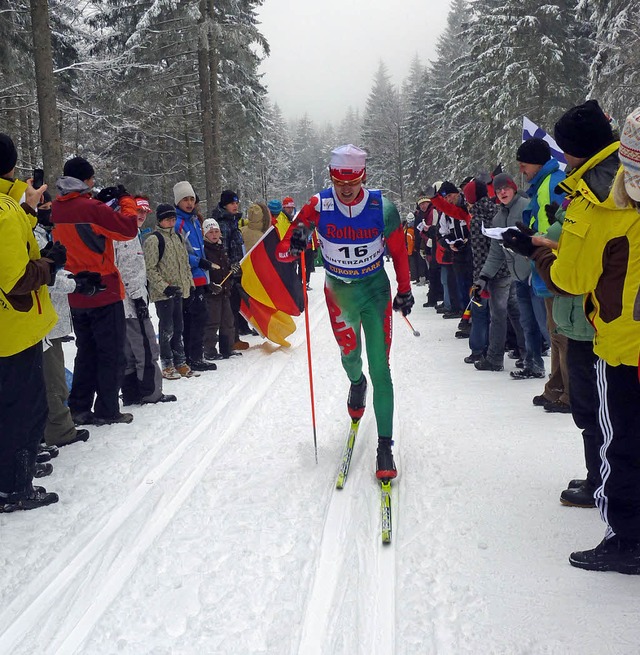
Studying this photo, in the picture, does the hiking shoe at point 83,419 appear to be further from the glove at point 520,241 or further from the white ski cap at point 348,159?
the glove at point 520,241

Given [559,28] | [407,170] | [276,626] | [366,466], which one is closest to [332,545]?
[276,626]

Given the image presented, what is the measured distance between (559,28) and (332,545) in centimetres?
2736

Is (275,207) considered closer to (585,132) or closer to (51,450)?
(51,450)

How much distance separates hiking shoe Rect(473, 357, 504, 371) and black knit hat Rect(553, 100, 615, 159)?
4665 mm

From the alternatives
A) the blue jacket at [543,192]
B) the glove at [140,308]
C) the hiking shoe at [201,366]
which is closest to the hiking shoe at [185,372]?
the hiking shoe at [201,366]

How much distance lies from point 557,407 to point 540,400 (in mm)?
245

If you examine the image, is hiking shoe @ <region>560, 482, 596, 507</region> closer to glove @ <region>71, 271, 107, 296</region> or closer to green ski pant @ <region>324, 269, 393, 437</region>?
green ski pant @ <region>324, 269, 393, 437</region>

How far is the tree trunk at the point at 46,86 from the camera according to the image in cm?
973

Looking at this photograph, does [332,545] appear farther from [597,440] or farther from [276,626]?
[597,440]

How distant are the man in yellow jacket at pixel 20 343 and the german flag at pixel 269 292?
5319 millimetres

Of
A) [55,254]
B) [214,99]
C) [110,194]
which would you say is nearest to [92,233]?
[110,194]

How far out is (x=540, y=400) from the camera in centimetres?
596

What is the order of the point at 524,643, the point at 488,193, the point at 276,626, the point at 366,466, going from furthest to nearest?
1. the point at 488,193
2. the point at 366,466
3. the point at 276,626
4. the point at 524,643

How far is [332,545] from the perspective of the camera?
11.4ft
